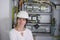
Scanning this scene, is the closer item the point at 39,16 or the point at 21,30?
the point at 21,30

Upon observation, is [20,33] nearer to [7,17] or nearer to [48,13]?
[7,17]

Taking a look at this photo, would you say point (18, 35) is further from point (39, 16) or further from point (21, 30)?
point (39, 16)

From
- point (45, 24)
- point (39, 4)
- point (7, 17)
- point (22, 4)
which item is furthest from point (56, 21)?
point (7, 17)

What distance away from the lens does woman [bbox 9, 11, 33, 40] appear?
6.32 feet

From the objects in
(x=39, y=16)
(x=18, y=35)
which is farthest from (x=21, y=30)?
(x=39, y=16)

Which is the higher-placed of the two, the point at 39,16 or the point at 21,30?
the point at 39,16

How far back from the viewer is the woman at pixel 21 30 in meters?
1.93

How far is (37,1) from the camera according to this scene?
2865 millimetres

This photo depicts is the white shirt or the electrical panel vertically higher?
the electrical panel

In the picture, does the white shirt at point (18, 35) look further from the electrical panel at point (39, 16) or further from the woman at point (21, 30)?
the electrical panel at point (39, 16)

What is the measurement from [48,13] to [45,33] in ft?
1.24

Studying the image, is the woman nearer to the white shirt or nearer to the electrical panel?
the white shirt

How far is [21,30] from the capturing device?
2.02 m

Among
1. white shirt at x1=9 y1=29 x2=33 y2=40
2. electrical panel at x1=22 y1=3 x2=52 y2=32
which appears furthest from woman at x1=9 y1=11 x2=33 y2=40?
electrical panel at x1=22 y1=3 x2=52 y2=32
